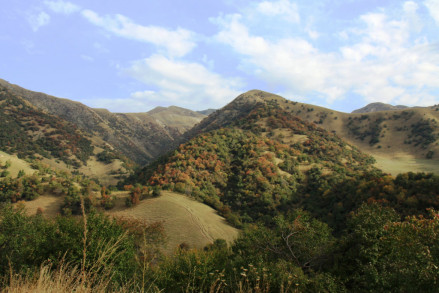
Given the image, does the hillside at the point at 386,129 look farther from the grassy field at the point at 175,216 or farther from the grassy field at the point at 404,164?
the grassy field at the point at 175,216

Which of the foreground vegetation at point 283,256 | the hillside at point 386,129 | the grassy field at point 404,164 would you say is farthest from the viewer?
the hillside at point 386,129

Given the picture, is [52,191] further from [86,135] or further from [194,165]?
[86,135]

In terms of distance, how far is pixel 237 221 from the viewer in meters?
48.4

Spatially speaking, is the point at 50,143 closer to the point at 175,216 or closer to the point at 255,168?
the point at 175,216

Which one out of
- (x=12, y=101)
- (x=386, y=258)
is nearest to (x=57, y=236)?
(x=386, y=258)

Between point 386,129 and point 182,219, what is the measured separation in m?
115

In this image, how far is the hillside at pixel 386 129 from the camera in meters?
87.6

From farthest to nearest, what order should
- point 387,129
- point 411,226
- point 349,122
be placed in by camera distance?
point 349,122 → point 387,129 → point 411,226

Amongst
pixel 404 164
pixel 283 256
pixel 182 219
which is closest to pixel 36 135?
pixel 182 219

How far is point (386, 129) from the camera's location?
115 m

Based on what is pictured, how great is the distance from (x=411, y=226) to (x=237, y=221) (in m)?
36.3

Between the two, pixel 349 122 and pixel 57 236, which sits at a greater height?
pixel 349 122

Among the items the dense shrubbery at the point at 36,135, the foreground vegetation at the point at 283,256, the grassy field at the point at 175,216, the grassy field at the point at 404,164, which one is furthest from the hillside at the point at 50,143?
the grassy field at the point at 404,164

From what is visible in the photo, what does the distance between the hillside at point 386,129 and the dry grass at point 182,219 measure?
61.6 meters
